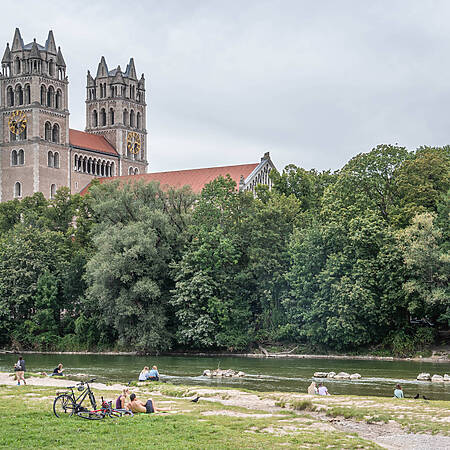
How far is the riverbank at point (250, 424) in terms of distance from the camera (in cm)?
2048

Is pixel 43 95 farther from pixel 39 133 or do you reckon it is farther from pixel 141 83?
pixel 141 83

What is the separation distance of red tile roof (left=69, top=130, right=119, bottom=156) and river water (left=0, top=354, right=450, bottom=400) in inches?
2459

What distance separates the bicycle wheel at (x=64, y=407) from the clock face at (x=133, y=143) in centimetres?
11445

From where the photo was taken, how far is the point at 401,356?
193 feet

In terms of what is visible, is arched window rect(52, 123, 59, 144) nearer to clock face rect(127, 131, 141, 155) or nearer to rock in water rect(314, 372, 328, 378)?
clock face rect(127, 131, 141, 155)

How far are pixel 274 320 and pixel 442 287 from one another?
15.7m

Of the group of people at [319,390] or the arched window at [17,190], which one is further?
the arched window at [17,190]

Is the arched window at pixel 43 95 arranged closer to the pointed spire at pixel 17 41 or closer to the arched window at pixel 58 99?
the arched window at pixel 58 99

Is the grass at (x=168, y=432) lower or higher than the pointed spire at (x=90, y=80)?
lower

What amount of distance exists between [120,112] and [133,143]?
19.3 feet

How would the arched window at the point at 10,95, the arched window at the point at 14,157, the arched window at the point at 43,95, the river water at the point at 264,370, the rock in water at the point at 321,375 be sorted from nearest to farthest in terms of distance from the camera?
the river water at the point at 264,370
the rock in water at the point at 321,375
the arched window at the point at 14,157
the arched window at the point at 43,95
the arched window at the point at 10,95

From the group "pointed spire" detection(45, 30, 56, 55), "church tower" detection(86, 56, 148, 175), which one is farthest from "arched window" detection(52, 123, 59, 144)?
"church tower" detection(86, 56, 148, 175)

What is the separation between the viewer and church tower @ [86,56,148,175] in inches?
5394

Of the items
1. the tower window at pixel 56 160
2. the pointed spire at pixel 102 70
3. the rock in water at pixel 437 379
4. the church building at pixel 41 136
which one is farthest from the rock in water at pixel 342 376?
the pointed spire at pixel 102 70
